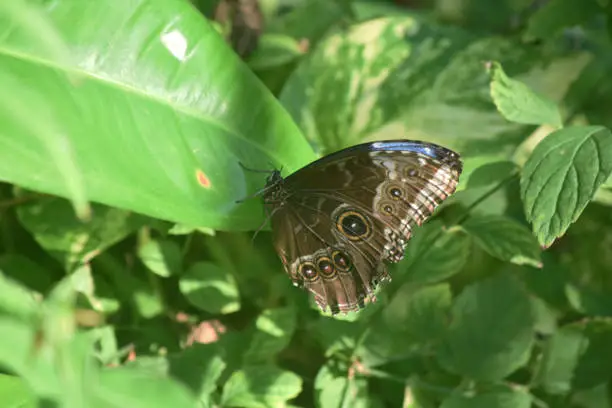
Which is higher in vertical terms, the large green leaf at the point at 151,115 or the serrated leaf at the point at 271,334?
the large green leaf at the point at 151,115

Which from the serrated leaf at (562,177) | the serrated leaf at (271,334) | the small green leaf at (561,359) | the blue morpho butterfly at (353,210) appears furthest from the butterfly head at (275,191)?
the small green leaf at (561,359)

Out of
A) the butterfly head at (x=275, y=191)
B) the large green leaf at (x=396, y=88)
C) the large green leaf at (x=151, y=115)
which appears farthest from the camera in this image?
the large green leaf at (x=396, y=88)

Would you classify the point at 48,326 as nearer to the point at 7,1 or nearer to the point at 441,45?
the point at 7,1

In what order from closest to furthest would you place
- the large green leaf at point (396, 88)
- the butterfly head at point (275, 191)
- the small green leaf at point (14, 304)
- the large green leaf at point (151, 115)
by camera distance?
the small green leaf at point (14, 304)
the large green leaf at point (151, 115)
the butterfly head at point (275, 191)
the large green leaf at point (396, 88)

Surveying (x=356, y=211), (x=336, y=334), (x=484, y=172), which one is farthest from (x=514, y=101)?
(x=336, y=334)

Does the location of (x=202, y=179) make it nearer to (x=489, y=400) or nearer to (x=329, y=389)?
(x=329, y=389)

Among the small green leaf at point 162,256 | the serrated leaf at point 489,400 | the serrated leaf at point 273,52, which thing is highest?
the serrated leaf at point 273,52

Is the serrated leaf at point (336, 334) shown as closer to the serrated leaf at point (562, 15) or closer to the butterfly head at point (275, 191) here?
the butterfly head at point (275, 191)

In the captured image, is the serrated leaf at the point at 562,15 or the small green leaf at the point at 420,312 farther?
the serrated leaf at the point at 562,15
